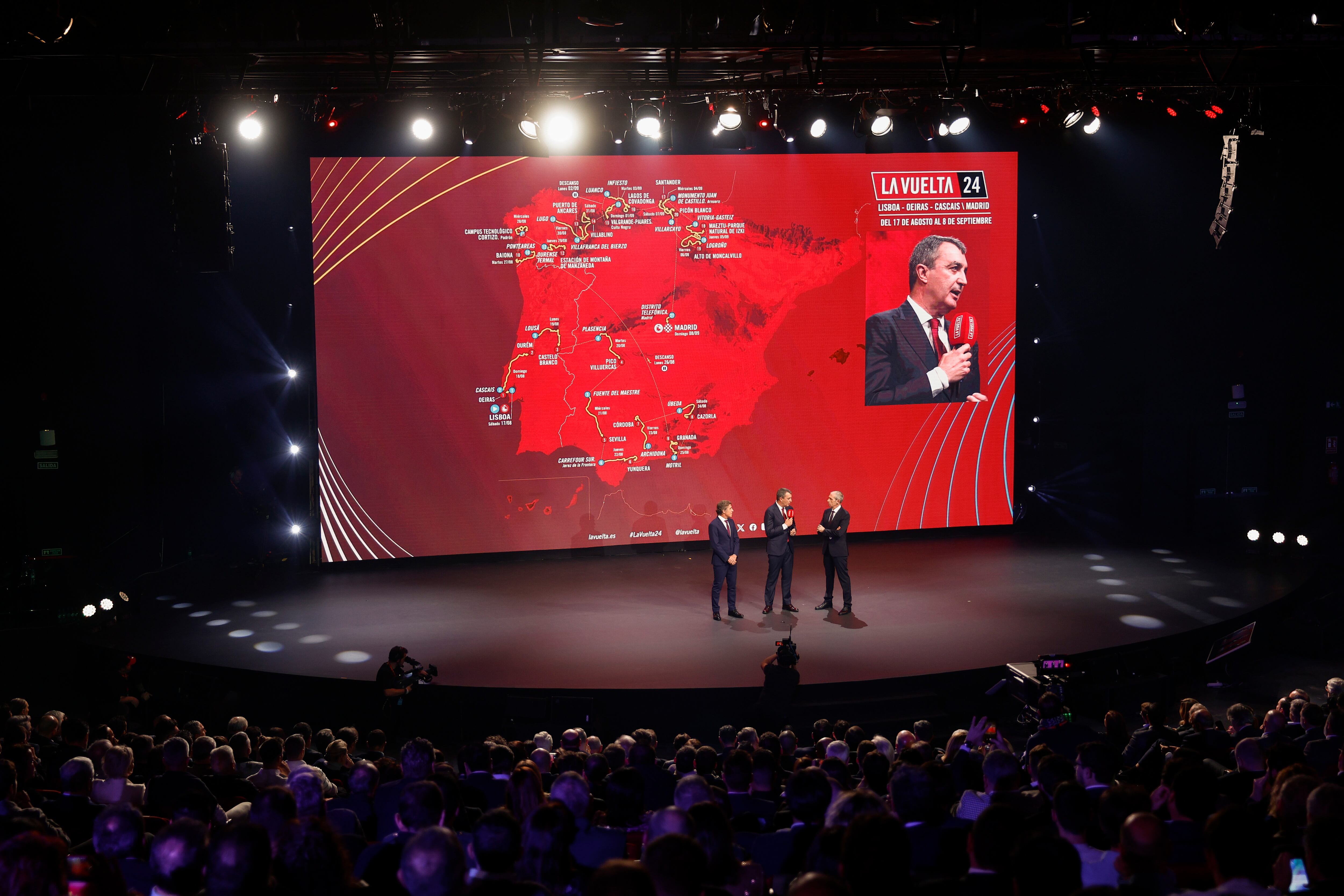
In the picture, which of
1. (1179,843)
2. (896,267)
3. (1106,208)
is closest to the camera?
(1179,843)

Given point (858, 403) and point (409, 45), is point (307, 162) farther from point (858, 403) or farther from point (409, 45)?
point (858, 403)

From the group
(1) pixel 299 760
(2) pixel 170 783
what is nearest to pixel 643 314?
(1) pixel 299 760

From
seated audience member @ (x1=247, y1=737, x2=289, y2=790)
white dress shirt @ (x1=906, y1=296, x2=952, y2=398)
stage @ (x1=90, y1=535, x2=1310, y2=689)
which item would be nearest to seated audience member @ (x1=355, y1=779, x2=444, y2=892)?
seated audience member @ (x1=247, y1=737, x2=289, y2=790)

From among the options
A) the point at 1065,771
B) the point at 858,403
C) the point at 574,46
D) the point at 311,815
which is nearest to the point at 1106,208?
the point at 858,403

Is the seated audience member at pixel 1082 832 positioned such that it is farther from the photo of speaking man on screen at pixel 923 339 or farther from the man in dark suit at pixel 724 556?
the photo of speaking man on screen at pixel 923 339

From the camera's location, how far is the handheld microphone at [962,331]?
12891mm

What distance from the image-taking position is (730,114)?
9.33 metres

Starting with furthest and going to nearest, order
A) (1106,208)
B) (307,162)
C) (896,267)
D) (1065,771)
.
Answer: (1106,208), (896,267), (307,162), (1065,771)

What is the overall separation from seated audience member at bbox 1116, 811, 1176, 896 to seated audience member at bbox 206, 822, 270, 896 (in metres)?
2.62

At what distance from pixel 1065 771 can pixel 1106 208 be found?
37.6ft

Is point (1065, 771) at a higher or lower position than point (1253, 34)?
lower

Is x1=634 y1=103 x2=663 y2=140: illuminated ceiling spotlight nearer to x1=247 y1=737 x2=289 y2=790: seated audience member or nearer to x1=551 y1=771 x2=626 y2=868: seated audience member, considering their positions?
x1=247 y1=737 x2=289 y2=790: seated audience member

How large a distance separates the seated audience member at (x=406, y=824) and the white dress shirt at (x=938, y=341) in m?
10.6

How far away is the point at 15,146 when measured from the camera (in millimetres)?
9906
